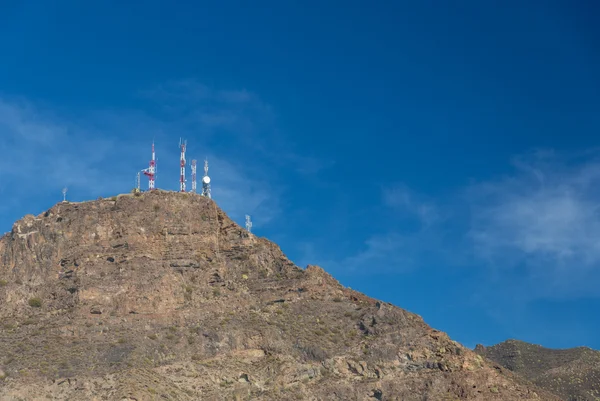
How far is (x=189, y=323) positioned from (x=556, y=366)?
5972cm

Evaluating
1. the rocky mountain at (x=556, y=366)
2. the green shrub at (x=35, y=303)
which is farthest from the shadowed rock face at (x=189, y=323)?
the rocky mountain at (x=556, y=366)

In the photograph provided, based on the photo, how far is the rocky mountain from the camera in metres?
134

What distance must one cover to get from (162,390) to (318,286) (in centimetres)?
2615

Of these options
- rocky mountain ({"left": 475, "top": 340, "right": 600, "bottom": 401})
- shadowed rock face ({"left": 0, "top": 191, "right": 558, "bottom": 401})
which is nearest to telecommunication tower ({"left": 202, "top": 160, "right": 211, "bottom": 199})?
shadowed rock face ({"left": 0, "top": 191, "right": 558, "bottom": 401})

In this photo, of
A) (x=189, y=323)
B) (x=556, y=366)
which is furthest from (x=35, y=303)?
(x=556, y=366)

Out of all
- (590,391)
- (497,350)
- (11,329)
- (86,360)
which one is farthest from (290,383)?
(497,350)

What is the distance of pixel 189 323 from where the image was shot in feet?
354

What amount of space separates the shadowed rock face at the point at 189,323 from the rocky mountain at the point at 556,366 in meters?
24.8

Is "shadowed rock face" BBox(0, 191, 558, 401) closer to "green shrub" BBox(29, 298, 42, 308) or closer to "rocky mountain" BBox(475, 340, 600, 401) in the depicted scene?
"green shrub" BBox(29, 298, 42, 308)

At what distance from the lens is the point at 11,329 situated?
105812 mm

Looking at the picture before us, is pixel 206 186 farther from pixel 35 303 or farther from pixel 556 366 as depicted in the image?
pixel 556 366

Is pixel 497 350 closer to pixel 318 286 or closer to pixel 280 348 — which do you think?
pixel 318 286

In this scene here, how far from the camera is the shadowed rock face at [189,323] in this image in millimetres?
99688

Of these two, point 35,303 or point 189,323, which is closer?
point 189,323
